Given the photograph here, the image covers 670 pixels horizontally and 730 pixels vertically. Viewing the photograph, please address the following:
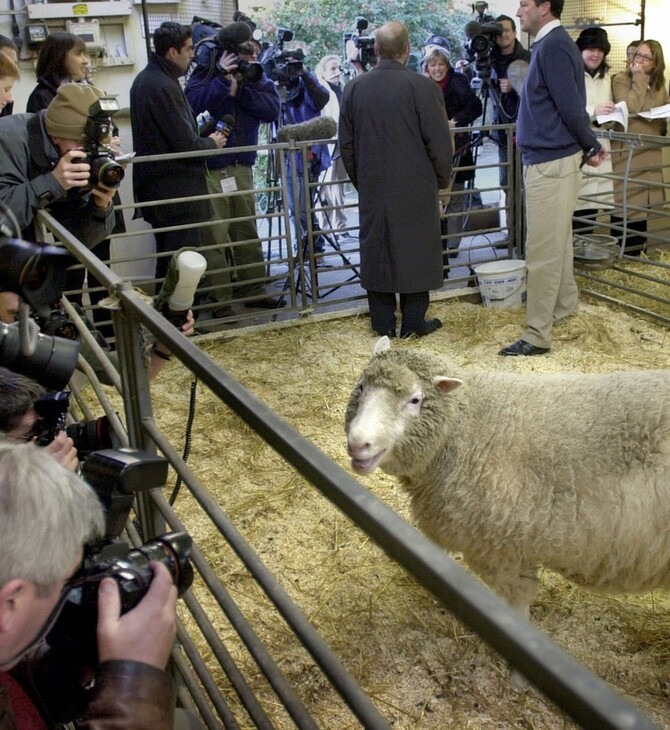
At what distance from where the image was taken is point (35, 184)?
3.17 metres

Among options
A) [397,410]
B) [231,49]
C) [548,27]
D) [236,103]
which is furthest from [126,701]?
[236,103]

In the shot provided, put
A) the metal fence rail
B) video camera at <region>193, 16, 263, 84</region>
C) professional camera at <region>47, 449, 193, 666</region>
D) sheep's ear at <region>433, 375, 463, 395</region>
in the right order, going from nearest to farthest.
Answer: the metal fence rail < professional camera at <region>47, 449, 193, 666</region> < sheep's ear at <region>433, 375, 463, 395</region> < video camera at <region>193, 16, 263, 84</region>

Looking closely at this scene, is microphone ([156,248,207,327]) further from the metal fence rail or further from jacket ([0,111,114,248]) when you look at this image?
jacket ([0,111,114,248])

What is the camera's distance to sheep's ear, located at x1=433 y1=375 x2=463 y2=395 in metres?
2.41

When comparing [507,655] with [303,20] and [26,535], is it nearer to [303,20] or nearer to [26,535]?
[26,535]

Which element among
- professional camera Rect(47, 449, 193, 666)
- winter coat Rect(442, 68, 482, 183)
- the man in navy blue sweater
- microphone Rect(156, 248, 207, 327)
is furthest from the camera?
winter coat Rect(442, 68, 482, 183)

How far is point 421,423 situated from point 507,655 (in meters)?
1.75

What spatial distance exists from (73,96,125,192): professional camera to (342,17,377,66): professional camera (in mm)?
3778

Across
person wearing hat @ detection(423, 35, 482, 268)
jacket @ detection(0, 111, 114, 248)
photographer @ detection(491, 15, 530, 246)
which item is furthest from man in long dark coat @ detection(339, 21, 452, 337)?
jacket @ detection(0, 111, 114, 248)

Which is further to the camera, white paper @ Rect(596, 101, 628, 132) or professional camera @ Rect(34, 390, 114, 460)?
white paper @ Rect(596, 101, 628, 132)

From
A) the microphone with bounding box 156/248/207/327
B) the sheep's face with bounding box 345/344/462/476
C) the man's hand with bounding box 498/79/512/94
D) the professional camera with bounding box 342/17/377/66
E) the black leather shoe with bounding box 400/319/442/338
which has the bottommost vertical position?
the black leather shoe with bounding box 400/319/442/338

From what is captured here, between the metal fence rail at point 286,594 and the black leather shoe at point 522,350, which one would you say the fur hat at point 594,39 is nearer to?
the black leather shoe at point 522,350

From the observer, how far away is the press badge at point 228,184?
5.81m

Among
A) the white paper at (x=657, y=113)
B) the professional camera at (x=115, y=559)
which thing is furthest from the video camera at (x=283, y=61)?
the professional camera at (x=115, y=559)
